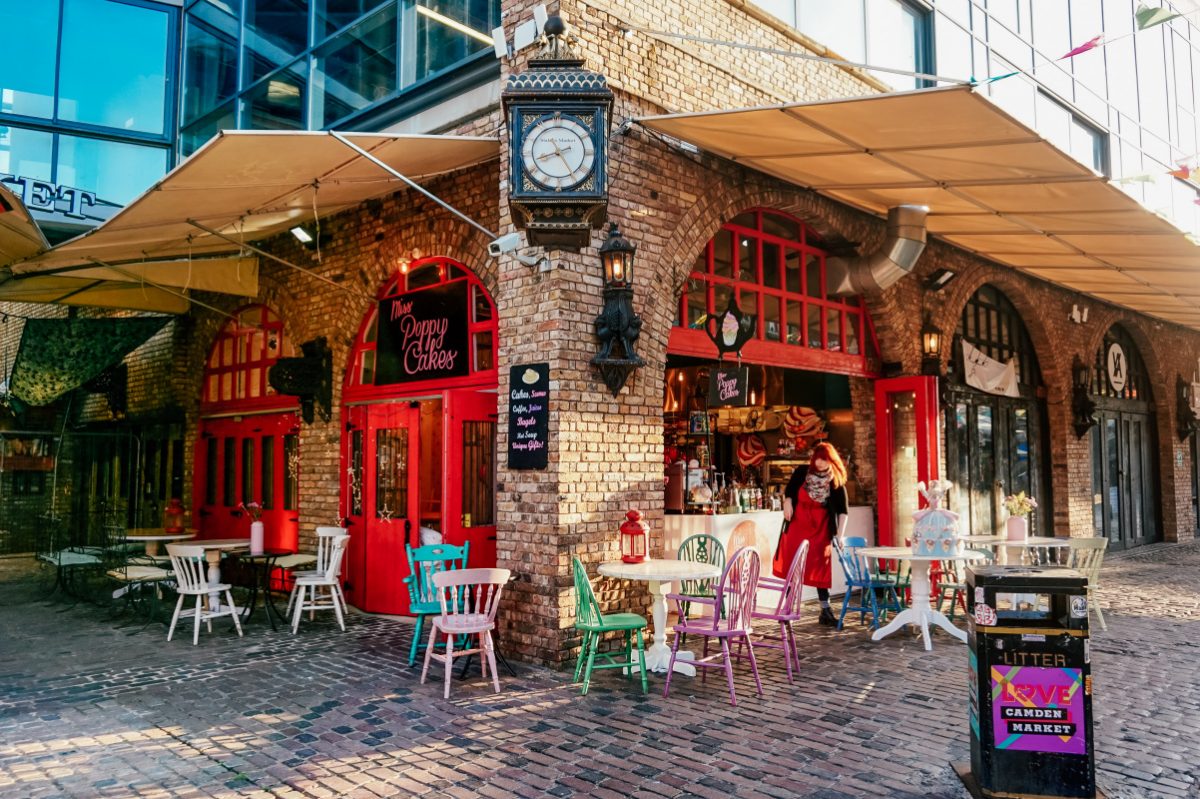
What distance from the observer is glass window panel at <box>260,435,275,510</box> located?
33.7ft

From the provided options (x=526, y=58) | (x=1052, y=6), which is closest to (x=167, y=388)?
(x=526, y=58)

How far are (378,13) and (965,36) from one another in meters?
7.34

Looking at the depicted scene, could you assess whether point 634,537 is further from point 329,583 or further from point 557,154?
point 329,583

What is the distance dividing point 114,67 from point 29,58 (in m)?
1.02

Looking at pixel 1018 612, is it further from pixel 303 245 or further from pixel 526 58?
pixel 303 245

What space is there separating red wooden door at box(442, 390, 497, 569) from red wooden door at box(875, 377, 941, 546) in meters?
4.80

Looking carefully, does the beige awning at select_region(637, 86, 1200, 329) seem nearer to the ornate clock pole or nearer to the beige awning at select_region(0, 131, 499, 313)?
the ornate clock pole

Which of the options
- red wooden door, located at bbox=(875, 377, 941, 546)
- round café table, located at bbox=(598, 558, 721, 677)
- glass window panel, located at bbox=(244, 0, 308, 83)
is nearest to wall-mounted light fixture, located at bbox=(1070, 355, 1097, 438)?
red wooden door, located at bbox=(875, 377, 941, 546)

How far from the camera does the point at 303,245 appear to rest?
958 cm

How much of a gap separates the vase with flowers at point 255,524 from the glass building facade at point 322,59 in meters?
4.09

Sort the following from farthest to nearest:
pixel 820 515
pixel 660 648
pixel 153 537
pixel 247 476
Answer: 1. pixel 247 476
2. pixel 153 537
3. pixel 820 515
4. pixel 660 648

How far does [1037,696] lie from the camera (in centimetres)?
381

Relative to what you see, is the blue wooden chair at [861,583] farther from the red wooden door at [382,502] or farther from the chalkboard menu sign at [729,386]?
the red wooden door at [382,502]

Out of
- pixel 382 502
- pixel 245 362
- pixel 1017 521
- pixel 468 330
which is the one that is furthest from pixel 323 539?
pixel 1017 521
